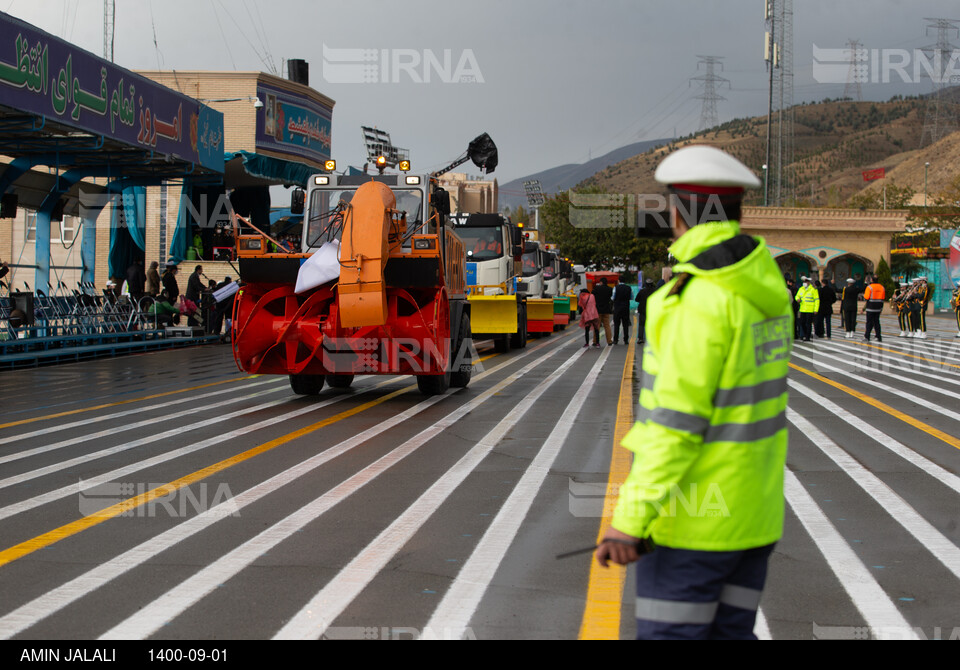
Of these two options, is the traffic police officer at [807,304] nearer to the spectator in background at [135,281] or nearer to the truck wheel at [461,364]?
the truck wheel at [461,364]

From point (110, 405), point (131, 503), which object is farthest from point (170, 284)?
point (131, 503)

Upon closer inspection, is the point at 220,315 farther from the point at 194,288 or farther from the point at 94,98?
the point at 94,98

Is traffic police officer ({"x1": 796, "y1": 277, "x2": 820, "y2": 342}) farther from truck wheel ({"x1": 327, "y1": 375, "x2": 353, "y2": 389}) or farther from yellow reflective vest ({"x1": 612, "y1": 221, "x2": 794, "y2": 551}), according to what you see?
yellow reflective vest ({"x1": 612, "y1": 221, "x2": 794, "y2": 551})

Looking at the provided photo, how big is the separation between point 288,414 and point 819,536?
24.3ft

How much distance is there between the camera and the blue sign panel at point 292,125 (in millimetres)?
38312

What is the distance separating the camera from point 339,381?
15.5 metres

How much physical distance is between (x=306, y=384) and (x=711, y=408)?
11755 mm

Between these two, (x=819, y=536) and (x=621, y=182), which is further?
(x=621, y=182)

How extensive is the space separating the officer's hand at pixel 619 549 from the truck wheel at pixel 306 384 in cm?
1150

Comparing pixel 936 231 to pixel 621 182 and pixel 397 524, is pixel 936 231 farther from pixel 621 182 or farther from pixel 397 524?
pixel 621 182

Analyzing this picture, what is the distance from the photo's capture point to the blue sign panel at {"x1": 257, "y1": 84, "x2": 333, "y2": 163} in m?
38.3

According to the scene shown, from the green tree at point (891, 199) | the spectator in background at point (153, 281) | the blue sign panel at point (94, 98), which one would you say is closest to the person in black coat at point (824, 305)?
the blue sign panel at point (94, 98)
